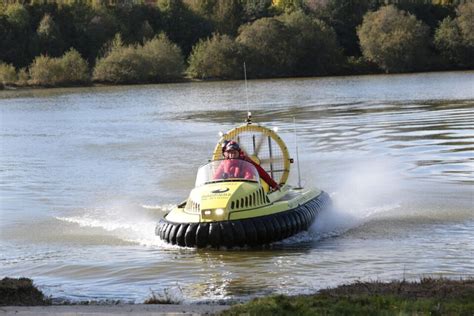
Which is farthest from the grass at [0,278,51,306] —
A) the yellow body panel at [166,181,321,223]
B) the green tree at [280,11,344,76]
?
the green tree at [280,11,344,76]

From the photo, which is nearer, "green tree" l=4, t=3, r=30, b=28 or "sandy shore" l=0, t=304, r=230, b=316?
"sandy shore" l=0, t=304, r=230, b=316

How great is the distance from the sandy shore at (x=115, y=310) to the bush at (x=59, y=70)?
230 ft

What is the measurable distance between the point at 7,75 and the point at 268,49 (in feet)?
72.6

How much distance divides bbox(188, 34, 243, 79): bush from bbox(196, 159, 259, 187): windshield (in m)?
63.5

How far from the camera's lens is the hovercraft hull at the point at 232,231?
1287 cm

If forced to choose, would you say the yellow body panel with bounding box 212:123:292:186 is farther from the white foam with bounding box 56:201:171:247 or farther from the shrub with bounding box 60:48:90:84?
the shrub with bounding box 60:48:90:84

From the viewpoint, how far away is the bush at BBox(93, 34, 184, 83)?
78000 mm

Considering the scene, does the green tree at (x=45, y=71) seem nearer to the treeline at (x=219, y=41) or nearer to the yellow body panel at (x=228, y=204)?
the treeline at (x=219, y=41)

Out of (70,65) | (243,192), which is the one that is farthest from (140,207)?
(70,65)

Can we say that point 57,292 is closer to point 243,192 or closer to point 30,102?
point 243,192

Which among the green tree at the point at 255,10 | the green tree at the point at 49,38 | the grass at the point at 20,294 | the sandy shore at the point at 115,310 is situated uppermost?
the green tree at the point at 255,10

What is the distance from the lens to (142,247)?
45.1 ft

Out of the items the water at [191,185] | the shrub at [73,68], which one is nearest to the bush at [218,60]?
the shrub at [73,68]

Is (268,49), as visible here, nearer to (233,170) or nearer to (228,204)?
(233,170)
